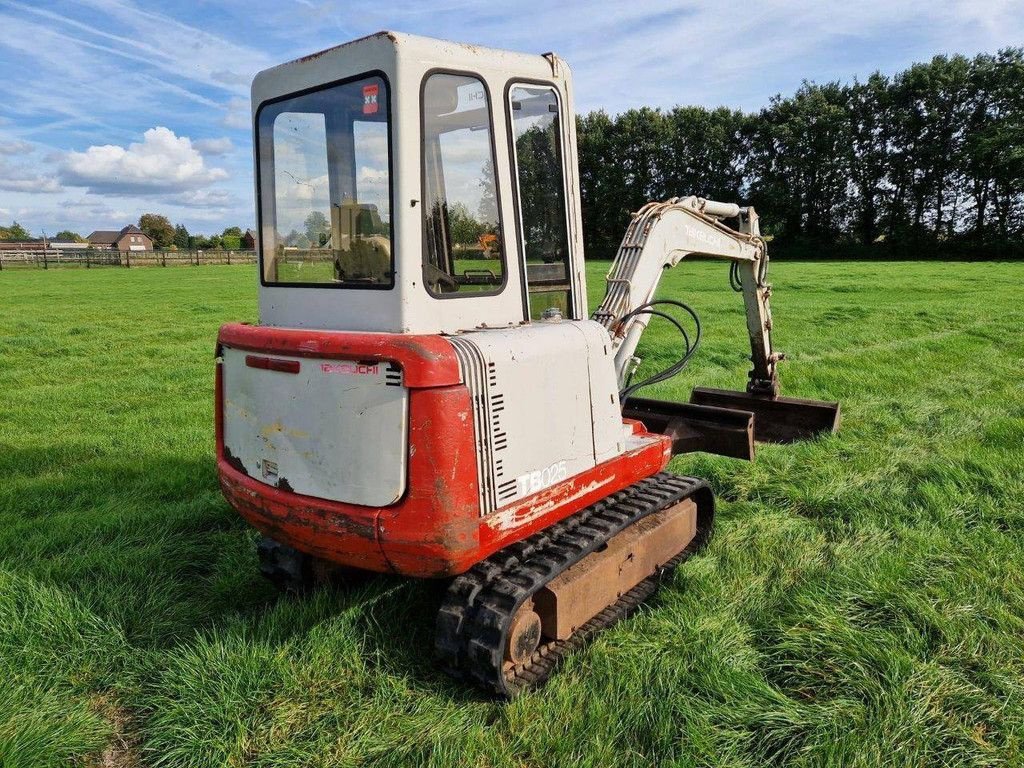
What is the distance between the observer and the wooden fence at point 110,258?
154 feet

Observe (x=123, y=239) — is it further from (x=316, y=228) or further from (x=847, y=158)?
(x=316, y=228)

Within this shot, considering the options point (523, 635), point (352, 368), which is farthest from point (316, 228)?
point (523, 635)

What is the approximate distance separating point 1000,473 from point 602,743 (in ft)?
14.5

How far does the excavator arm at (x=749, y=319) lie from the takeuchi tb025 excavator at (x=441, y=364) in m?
0.72

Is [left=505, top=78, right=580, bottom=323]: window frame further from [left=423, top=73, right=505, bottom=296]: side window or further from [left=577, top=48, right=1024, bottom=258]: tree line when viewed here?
[left=577, top=48, right=1024, bottom=258]: tree line

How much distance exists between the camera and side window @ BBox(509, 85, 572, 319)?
3744 mm

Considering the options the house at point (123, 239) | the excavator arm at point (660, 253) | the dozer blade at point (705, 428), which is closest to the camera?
the excavator arm at point (660, 253)

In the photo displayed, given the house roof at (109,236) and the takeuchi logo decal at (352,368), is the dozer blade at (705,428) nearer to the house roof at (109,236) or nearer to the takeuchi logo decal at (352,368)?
the takeuchi logo decal at (352,368)

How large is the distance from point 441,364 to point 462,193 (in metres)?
1.05

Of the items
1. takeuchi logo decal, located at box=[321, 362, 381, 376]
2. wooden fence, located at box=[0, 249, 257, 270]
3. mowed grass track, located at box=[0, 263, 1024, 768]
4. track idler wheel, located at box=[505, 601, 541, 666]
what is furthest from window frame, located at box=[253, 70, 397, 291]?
wooden fence, located at box=[0, 249, 257, 270]

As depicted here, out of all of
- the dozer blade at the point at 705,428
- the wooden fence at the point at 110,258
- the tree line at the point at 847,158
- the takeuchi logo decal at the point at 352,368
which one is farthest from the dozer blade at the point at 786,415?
the wooden fence at the point at 110,258

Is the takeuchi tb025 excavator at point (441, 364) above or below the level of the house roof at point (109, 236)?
below

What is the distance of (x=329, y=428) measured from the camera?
324 cm

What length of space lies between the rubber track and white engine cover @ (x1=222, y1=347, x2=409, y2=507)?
0.63 meters
